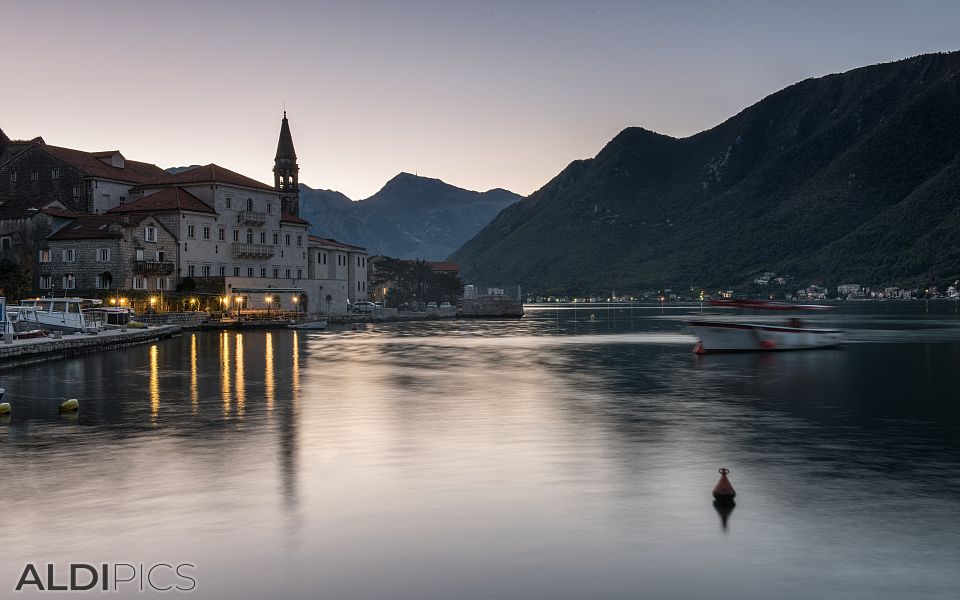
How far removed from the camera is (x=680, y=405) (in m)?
32.9

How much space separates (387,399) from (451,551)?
879 inches

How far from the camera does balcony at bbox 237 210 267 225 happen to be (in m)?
112

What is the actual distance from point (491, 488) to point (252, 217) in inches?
3986

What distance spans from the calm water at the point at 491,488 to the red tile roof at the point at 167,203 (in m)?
66.4

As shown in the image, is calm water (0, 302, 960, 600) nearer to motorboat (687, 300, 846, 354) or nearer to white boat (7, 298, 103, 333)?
motorboat (687, 300, 846, 354)

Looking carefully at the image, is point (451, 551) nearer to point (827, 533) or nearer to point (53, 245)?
point (827, 533)

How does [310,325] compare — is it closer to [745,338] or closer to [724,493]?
[745,338]

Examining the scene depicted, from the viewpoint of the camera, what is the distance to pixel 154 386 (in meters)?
39.2

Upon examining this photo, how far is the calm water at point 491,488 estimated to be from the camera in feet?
39.5

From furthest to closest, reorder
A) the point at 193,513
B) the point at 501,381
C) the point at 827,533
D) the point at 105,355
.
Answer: the point at 105,355 → the point at 501,381 → the point at 193,513 → the point at 827,533

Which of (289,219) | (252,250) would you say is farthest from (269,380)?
(289,219)

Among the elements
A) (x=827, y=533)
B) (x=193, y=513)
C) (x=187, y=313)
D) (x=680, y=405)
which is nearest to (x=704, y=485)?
(x=827, y=533)

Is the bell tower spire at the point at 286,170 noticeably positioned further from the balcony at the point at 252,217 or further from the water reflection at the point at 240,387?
the water reflection at the point at 240,387

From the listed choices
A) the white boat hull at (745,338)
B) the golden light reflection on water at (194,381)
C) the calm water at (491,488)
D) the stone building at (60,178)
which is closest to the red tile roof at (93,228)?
the stone building at (60,178)
